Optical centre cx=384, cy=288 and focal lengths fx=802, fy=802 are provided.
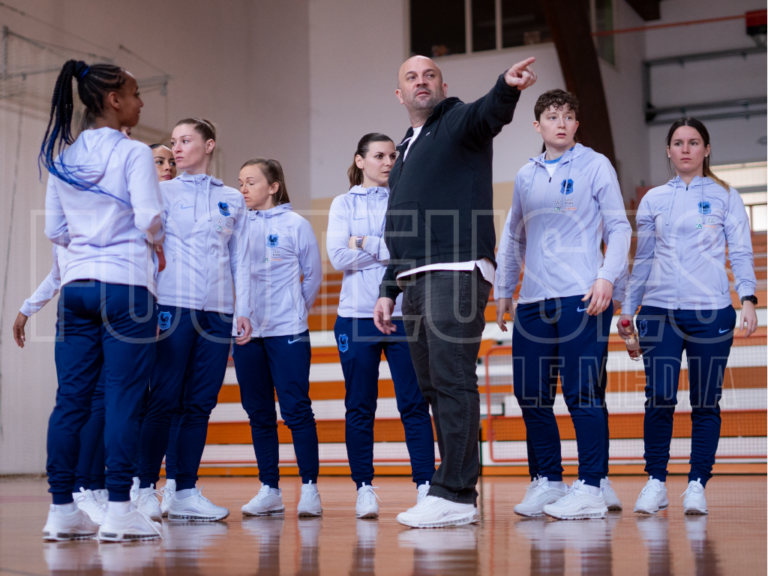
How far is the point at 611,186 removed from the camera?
3035mm

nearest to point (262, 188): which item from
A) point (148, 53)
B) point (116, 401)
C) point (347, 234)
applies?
point (347, 234)

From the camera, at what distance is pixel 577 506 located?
2.82 metres

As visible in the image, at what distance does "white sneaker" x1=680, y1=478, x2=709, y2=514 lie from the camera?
3.06 metres

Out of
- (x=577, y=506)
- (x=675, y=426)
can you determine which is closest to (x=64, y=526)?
(x=577, y=506)

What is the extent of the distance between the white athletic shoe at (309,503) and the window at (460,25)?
8885 mm

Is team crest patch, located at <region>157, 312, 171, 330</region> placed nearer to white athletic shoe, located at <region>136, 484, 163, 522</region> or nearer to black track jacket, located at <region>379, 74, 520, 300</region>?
white athletic shoe, located at <region>136, 484, 163, 522</region>

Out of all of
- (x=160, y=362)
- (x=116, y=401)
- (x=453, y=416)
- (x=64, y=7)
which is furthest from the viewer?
(x=64, y=7)

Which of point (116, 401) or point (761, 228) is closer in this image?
point (116, 401)

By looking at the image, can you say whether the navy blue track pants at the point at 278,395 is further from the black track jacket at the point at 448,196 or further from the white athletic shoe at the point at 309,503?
the black track jacket at the point at 448,196

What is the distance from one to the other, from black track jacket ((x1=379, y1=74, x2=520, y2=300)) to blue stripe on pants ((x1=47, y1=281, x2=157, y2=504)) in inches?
35.5

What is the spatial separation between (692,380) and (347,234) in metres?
1.56

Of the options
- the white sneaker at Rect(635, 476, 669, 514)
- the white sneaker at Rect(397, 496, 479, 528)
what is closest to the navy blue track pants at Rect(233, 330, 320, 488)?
the white sneaker at Rect(397, 496, 479, 528)

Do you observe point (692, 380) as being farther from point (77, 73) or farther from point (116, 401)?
point (77, 73)

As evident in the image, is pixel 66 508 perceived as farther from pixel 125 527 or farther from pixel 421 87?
pixel 421 87
